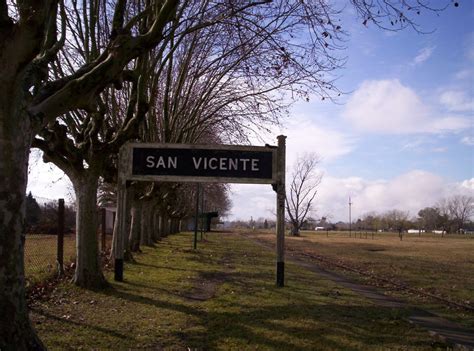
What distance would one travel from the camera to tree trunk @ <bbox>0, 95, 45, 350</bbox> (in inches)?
203

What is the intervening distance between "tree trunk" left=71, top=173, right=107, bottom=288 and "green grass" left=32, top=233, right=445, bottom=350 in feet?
1.29

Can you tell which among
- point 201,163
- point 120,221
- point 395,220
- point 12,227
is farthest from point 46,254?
point 395,220

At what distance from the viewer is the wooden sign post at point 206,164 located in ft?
42.6

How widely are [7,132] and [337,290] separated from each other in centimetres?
949

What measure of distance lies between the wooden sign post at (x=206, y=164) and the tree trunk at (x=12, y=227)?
753cm

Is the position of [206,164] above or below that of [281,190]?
above

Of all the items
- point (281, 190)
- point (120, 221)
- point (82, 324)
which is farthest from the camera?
point (120, 221)

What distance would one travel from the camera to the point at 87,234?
440 inches

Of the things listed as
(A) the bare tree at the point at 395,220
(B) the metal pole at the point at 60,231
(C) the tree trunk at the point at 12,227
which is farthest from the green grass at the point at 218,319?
(A) the bare tree at the point at 395,220

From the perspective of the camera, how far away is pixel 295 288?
1256 cm

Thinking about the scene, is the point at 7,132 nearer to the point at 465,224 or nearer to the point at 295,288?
the point at 295,288

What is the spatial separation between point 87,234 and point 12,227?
6.03m

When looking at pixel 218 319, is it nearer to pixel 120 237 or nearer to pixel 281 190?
pixel 281 190

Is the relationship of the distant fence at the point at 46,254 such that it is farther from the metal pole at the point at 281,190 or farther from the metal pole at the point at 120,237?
the metal pole at the point at 281,190
